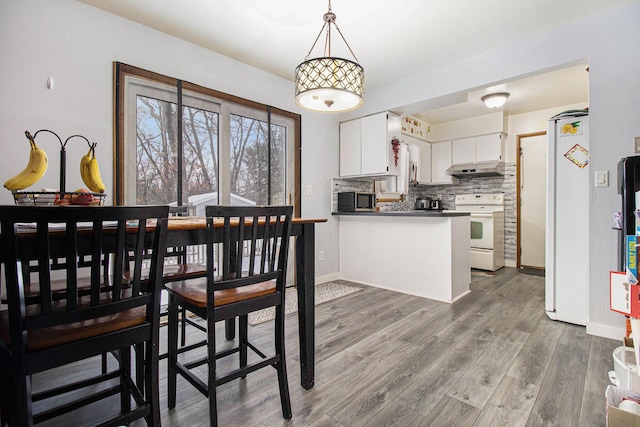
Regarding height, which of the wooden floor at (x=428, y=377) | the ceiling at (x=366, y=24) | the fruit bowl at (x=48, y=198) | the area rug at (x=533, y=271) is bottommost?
the wooden floor at (x=428, y=377)

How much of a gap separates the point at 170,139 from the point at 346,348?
222 centimetres

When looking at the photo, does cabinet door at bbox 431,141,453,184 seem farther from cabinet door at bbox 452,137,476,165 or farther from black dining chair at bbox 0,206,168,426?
A: black dining chair at bbox 0,206,168,426

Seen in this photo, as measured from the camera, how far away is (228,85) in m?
3.11

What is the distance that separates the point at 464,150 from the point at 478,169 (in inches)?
16.2

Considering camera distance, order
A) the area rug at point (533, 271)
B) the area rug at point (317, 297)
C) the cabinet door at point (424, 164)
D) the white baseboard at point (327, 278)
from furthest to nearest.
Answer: the cabinet door at point (424, 164) < the area rug at point (533, 271) < the white baseboard at point (327, 278) < the area rug at point (317, 297)

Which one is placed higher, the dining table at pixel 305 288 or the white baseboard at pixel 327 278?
the dining table at pixel 305 288

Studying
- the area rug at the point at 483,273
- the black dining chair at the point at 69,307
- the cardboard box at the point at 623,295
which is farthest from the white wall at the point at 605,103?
the black dining chair at the point at 69,307

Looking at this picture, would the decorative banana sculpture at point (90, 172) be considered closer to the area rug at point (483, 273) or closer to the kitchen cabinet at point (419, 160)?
the kitchen cabinet at point (419, 160)

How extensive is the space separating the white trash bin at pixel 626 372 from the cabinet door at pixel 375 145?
2.57m

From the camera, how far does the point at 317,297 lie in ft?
11.1

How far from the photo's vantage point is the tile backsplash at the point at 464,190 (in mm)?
4393

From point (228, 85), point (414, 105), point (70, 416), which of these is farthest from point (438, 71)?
point (70, 416)

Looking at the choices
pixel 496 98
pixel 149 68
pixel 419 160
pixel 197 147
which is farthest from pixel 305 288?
pixel 419 160

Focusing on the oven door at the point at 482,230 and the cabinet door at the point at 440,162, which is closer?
the oven door at the point at 482,230
